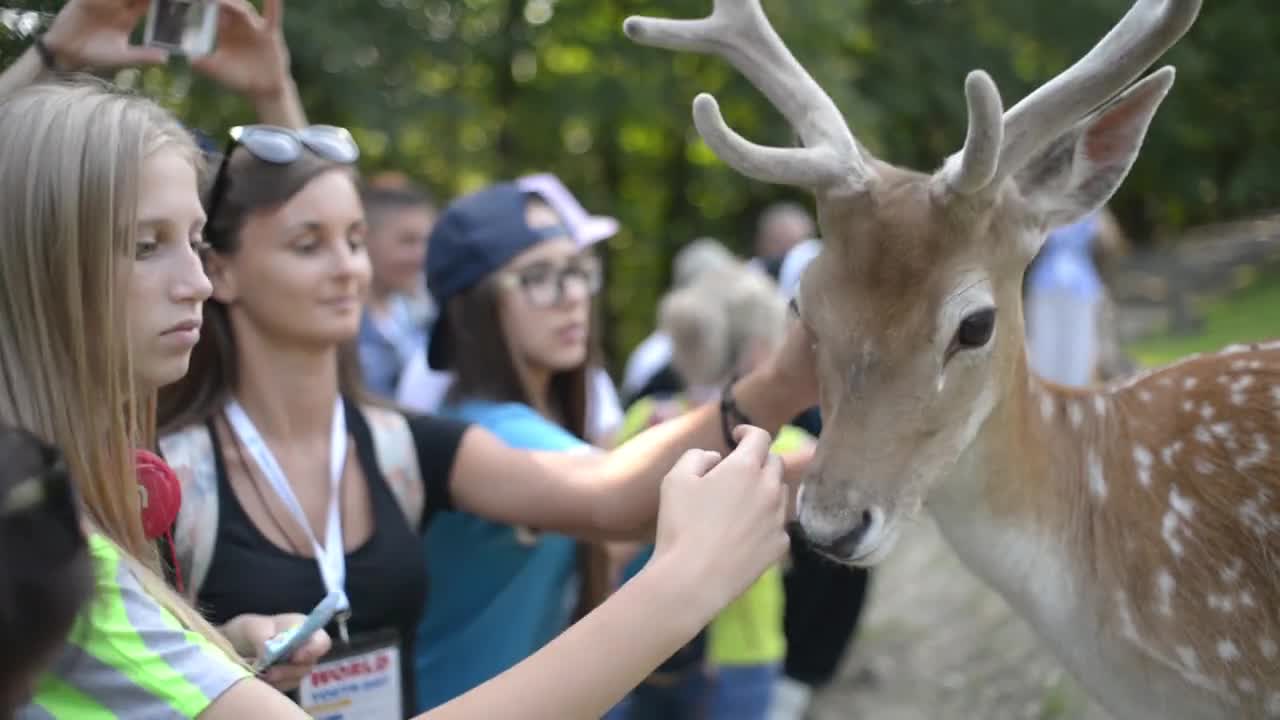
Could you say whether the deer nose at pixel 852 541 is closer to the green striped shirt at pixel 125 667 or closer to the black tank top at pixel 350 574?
the black tank top at pixel 350 574

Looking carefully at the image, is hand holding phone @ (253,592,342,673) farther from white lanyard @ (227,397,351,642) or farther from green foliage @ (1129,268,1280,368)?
green foliage @ (1129,268,1280,368)

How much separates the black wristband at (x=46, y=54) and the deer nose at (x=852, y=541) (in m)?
1.62

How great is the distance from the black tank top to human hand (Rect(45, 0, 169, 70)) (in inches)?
28.0

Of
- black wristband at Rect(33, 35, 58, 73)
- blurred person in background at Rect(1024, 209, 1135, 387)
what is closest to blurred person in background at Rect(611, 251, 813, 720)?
black wristband at Rect(33, 35, 58, 73)

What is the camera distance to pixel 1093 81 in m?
2.43

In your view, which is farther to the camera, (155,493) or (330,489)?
(330,489)

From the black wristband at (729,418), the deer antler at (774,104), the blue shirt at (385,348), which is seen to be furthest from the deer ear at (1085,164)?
the blue shirt at (385,348)

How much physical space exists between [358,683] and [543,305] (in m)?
1.34

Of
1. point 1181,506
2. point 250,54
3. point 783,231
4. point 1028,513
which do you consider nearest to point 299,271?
point 250,54

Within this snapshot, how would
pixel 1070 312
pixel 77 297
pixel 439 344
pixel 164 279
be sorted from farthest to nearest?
pixel 1070 312, pixel 439 344, pixel 164 279, pixel 77 297

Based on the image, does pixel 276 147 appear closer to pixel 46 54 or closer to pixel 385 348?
pixel 46 54

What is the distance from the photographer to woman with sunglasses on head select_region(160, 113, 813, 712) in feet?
7.72

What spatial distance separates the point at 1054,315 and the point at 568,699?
7624 mm

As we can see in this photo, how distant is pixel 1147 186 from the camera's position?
64.9 feet
